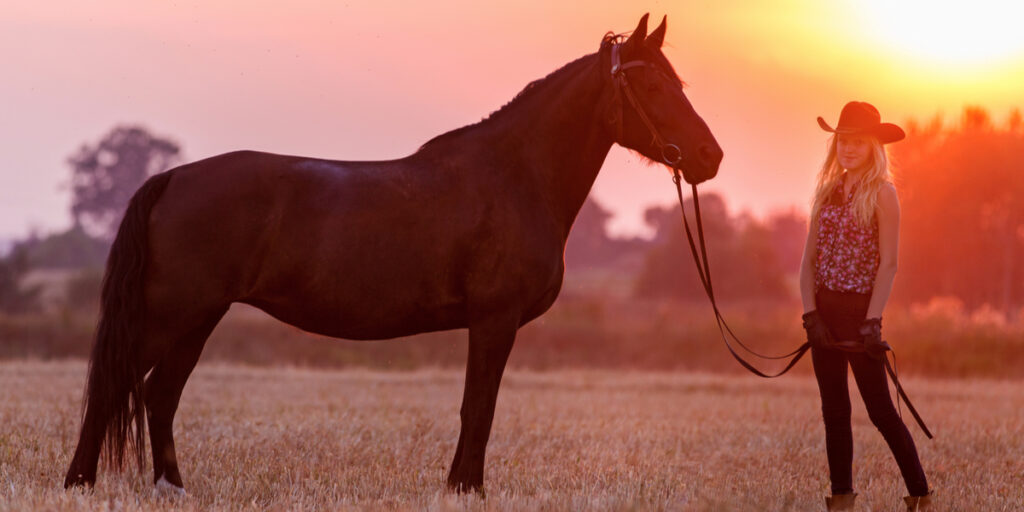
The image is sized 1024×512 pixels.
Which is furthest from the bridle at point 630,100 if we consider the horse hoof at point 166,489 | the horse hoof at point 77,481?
the horse hoof at point 77,481

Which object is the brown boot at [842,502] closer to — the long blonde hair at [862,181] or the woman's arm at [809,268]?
the woman's arm at [809,268]

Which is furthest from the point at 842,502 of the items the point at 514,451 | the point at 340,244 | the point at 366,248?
the point at 514,451

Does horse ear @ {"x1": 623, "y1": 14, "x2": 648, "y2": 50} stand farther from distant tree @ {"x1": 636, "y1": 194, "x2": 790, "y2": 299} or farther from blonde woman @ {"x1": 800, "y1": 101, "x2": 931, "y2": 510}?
distant tree @ {"x1": 636, "y1": 194, "x2": 790, "y2": 299}

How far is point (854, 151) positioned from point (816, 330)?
1085 mm

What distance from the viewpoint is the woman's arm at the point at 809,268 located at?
6.10 meters

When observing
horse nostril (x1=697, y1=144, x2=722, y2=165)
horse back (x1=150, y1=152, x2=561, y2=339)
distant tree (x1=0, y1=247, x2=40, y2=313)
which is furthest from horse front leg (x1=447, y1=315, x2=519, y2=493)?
distant tree (x1=0, y1=247, x2=40, y2=313)

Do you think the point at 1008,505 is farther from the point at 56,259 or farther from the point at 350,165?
the point at 56,259

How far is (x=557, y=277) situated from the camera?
636cm

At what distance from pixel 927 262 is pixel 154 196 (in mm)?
42259

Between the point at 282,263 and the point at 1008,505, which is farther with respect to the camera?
the point at 1008,505

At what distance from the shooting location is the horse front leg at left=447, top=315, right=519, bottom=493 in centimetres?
615

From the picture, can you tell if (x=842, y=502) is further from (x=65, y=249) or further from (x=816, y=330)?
(x=65, y=249)

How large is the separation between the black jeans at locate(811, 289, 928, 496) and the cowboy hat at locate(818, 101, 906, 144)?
95 centimetres

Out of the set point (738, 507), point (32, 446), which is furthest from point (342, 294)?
point (32, 446)
